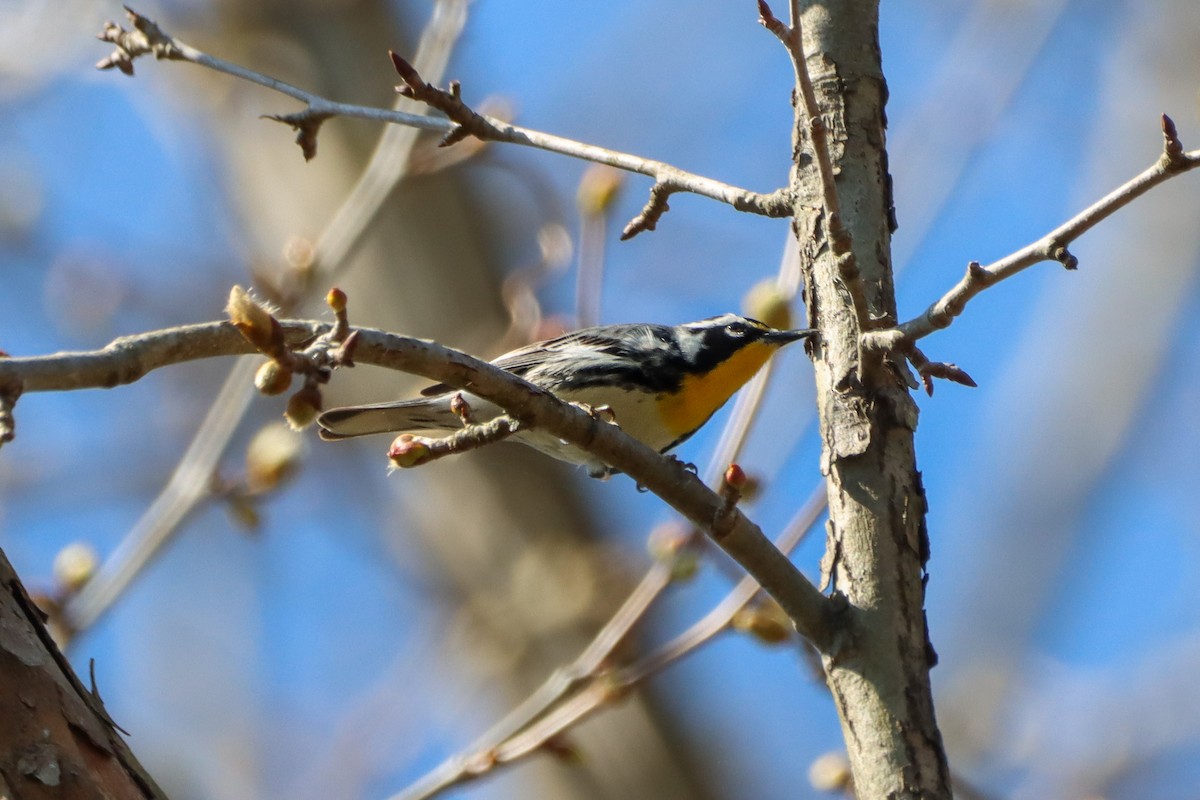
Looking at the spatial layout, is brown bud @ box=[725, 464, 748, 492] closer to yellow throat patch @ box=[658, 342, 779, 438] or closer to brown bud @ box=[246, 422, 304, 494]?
brown bud @ box=[246, 422, 304, 494]

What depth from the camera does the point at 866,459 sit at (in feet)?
8.21

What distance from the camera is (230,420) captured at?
349cm

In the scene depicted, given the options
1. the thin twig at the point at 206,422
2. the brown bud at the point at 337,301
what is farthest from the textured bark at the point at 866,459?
the thin twig at the point at 206,422

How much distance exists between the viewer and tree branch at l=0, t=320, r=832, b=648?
1.71m

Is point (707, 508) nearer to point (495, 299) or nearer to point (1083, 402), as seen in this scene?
point (495, 299)

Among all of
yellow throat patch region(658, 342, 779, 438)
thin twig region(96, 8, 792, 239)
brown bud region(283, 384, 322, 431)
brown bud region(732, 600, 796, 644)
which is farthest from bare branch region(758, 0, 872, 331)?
yellow throat patch region(658, 342, 779, 438)

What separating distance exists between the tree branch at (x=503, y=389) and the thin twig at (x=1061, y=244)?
0.52 m

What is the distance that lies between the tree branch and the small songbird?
1.75 m

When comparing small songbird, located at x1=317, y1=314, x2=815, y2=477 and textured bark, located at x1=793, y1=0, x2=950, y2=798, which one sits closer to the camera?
textured bark, located at x1=793, y1=0, x2=950, y2=798

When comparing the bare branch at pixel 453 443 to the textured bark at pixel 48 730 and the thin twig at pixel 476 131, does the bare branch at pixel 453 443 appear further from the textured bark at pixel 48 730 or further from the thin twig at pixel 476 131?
the thin twig at pixel 476 131

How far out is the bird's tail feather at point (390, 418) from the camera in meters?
4.04

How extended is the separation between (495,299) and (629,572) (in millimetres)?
1831

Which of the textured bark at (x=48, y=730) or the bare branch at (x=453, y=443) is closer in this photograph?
the textured bark at (x=48, y=730)

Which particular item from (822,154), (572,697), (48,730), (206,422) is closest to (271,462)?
(206,422)
